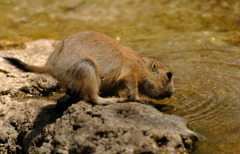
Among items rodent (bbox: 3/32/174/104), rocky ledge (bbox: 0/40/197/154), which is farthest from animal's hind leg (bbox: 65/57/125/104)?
rocky ledge (bbox: 0/40/197/154)

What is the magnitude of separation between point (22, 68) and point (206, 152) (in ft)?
9.00

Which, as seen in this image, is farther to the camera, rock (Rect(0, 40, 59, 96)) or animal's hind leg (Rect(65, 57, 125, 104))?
rock (Rect(0, 40, 59, 96))

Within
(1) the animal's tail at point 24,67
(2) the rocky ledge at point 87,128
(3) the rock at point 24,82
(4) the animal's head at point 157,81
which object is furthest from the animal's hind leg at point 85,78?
(3) the rock at point 24,82

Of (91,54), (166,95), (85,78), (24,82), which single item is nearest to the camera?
(85,78)

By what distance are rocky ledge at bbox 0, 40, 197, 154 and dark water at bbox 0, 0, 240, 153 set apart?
514mm

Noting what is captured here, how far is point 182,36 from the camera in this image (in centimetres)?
910

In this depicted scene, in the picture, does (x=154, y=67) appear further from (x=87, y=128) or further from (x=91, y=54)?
(x=87, y=128)

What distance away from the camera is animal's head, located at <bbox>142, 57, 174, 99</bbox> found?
548cm

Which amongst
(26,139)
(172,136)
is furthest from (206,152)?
(26,139)

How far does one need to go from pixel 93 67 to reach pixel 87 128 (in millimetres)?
938

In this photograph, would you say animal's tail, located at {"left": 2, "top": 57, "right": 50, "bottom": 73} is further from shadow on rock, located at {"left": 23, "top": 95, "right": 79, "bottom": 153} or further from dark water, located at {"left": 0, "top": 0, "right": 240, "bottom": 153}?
dark water, located at {"left": 0, "top": 0, "right": 240, "bottom": 153}

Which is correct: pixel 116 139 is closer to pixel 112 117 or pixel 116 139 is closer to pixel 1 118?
pixel 112 117

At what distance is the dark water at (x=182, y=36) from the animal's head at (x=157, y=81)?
0.26 meters

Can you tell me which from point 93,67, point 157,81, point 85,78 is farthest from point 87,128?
point 157,81
